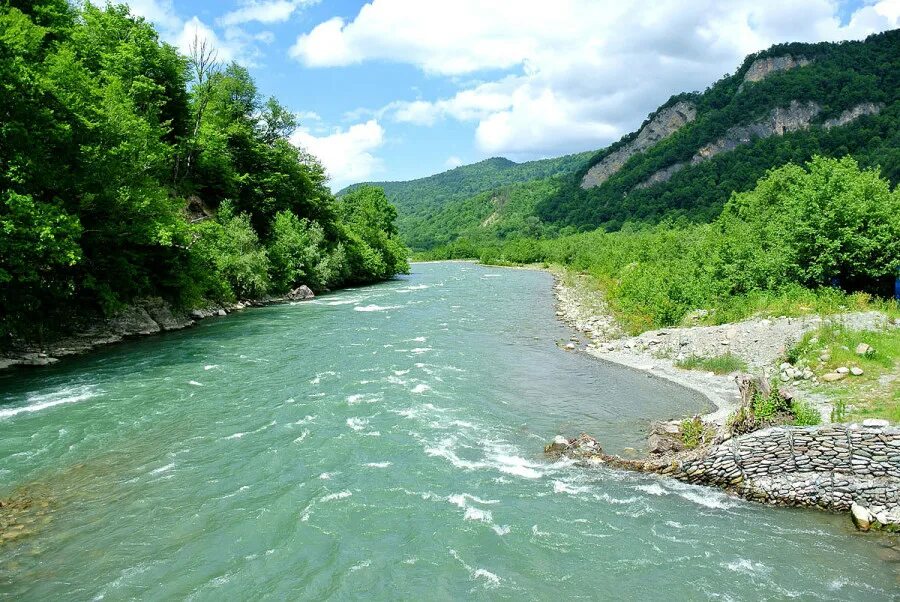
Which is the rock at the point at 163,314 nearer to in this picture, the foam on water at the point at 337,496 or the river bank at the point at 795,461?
the foam on water at the point at 337,496

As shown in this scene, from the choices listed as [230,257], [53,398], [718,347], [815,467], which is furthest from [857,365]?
[230,257]

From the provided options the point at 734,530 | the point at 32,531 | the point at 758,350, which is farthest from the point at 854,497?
the point at 32,531

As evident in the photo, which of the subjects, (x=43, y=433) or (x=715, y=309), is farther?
(x=715, y=309)

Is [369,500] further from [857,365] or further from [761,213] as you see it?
[761,213]

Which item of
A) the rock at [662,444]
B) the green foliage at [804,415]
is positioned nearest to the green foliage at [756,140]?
the green foliage at [804,415]

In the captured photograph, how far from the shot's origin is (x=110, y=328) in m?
27.6

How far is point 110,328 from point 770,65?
686 ft

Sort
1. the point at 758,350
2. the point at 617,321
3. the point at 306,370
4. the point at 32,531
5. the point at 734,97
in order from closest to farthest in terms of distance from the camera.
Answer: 1. the point at 32,531
2. the point at 758,350
3. the point at 306,370
4. the point at 617,321
5. the point at 734,97

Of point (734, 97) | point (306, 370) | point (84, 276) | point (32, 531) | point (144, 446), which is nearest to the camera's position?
point (32, 531)

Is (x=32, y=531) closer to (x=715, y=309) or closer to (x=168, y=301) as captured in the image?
(x=168, y=301)

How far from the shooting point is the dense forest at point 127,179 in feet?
68.1

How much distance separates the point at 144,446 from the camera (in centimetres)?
1438

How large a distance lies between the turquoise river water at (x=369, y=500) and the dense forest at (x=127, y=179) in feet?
18.8

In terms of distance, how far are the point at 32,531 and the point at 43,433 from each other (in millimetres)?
5977
